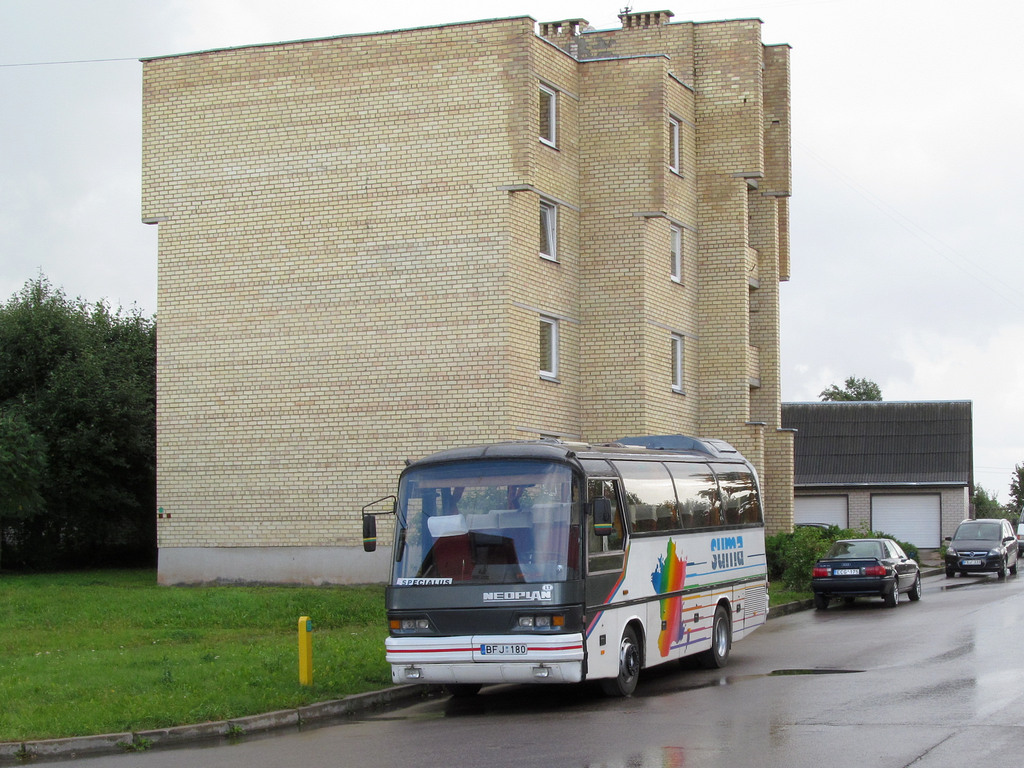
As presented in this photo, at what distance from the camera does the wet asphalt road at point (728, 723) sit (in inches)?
414

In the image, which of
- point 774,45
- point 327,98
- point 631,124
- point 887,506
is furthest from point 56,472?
point 887,506

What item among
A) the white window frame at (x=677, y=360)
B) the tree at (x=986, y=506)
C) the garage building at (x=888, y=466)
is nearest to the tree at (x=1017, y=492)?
the tree at (x=986, y=506)

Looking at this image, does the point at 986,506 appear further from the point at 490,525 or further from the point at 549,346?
the point at 490,525

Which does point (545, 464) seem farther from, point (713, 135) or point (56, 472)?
point (56, 472)

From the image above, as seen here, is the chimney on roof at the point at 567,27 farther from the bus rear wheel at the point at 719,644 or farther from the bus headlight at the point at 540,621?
the bus headlight at the point at 540,621

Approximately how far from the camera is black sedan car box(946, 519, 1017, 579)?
128 ft

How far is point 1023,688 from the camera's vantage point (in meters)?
14.0

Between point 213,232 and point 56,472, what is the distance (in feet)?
33.7

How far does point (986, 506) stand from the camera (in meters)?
92.3

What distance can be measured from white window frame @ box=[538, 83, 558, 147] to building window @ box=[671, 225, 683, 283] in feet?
15.6

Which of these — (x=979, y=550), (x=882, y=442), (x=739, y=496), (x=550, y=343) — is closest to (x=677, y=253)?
(x=550, y=343)

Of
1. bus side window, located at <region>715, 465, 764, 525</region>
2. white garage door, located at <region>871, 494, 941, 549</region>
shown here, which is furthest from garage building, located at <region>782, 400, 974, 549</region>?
bus side window, located at <region>715, 465, 764, 525</region>

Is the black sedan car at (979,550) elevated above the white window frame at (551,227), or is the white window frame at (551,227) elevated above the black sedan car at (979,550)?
the white window frame at (551,227)

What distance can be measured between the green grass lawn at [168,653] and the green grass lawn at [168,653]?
0.02 metres
